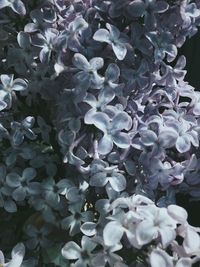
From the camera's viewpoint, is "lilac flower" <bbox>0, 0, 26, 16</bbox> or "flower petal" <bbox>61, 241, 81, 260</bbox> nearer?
"flower petal" <bbox>61, 241, 81, 260</bbox>

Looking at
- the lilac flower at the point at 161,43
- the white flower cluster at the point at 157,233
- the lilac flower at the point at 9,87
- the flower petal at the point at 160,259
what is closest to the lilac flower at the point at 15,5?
the lilac flower at the point at 9,87

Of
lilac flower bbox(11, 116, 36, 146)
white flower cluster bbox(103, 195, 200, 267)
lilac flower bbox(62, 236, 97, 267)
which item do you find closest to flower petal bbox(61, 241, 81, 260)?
lilac flower bbox(62, 236, 97, 267)

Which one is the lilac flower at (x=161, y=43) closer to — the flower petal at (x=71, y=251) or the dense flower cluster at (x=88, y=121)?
the dense flower cluster at (x=88, y=121)

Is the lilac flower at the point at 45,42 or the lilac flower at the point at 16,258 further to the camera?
the lilac flower at the point at 45,42

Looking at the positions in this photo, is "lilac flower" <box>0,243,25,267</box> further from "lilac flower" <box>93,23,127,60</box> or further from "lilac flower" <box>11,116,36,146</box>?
"lilac flower" <box>93,23,127,60</box>

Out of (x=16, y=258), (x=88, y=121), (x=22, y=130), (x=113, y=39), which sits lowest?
(x=16, y=258)

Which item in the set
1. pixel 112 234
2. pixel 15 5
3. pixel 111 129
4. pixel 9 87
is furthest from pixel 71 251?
pixel 15 5

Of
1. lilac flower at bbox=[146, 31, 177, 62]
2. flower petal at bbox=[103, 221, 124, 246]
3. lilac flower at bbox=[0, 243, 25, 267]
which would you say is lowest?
lilac flower at bbox=[0, 243, 25, 267]

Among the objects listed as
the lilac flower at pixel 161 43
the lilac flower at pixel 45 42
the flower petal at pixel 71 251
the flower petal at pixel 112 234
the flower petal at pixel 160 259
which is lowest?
the flower petal at pixel 71 251

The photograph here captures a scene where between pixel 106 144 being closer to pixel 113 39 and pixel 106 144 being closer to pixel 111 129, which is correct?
pixel 111 129
